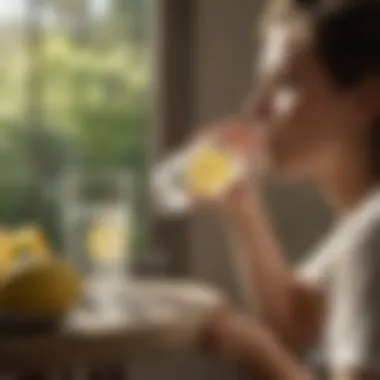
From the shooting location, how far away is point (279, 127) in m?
1.30

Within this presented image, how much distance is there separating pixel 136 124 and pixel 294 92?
0.20m

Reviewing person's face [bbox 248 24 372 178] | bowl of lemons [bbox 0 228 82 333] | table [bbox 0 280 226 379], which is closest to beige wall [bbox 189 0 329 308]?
person's face [bbox 248 24 372 178]

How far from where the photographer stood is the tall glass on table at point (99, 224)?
49.6 inches

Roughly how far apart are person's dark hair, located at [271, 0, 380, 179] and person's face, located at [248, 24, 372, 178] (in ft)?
0.06

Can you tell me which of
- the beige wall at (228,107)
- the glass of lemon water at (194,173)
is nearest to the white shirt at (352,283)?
the beige wall at (228,107)

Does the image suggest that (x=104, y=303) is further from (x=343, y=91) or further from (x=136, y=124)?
(x=343, y=91)

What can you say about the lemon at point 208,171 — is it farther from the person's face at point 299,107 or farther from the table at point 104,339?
the table at point 104,339

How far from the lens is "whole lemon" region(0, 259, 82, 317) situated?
1.02m

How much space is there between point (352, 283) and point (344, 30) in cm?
31

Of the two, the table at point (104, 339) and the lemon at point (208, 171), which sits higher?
the lemon at point (208, 171)

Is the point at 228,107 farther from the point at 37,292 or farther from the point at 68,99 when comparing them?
the point at 37,292

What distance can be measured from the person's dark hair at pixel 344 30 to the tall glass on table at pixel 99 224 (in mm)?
Result: 296

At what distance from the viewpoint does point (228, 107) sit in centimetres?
127

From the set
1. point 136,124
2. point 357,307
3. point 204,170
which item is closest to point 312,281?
point 357,307
